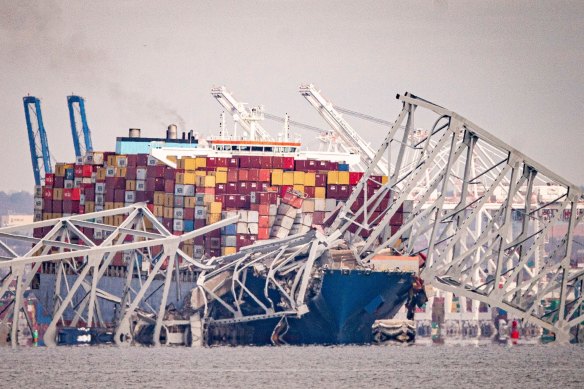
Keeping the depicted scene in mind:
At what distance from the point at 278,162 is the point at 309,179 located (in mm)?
3135

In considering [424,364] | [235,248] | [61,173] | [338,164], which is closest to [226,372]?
[424,364]

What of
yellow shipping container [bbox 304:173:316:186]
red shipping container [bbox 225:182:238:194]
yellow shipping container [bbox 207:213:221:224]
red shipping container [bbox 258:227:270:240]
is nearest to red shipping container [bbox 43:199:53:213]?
red shipping container [bbox 225:182:238:194]

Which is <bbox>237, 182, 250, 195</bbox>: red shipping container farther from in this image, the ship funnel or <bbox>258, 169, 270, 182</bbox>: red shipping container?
the ship funnel

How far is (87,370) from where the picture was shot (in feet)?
323

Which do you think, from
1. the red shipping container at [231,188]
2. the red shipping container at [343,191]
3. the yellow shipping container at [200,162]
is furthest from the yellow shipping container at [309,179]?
the yellow shipping container at [200,162]

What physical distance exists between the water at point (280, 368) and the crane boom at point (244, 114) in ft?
93.1

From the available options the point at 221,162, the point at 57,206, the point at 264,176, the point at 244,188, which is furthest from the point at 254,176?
the point at 57,206

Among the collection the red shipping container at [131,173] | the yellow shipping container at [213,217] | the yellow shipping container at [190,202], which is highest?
the red shipping container at [131,173]

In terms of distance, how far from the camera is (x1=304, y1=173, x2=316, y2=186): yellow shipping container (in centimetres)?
12862

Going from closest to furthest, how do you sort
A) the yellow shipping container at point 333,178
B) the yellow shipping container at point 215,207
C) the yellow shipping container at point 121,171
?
the yellow shipping container at point 215,207 < the yellow shipping container at point 333,178 < the yellow shipping container at point 121,171

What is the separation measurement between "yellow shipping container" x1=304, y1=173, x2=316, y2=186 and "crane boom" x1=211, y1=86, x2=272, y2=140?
38.6ft

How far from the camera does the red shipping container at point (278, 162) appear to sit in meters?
130

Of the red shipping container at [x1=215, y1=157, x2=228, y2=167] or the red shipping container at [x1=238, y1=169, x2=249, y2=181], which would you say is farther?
the red shipping container at [x1=215, y1=157, x2=228, y2=167]

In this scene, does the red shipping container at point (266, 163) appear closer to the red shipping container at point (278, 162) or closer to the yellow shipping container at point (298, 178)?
the red shipping container at point (278, 162)
